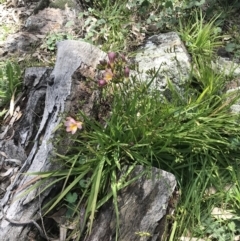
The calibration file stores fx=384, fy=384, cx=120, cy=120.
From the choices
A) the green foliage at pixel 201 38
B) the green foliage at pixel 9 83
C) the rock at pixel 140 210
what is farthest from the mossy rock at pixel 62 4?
the rock at pixel 140 210

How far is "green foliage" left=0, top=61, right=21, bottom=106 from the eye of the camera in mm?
3332

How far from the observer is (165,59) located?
129 inches

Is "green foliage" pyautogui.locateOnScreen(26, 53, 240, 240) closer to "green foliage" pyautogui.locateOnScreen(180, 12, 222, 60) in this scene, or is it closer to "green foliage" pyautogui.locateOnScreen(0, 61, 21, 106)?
"green foliage" pyautogui.locateOnScreen(180, 12, 222, 60)

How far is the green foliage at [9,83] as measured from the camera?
10.9 feet

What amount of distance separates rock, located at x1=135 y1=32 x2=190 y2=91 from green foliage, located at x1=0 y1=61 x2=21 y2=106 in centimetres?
107

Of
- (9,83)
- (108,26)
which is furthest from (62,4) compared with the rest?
(9,83)

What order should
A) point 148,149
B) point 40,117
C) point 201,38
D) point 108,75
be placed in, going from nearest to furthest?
point 108,75
point 148,149
point 40,117
point 201,38

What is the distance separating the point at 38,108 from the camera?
3082mm

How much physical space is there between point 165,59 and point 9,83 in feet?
4.50

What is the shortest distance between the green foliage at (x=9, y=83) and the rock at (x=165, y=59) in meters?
1.07

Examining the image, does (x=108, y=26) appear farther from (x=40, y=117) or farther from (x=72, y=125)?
(x=72, y=125)

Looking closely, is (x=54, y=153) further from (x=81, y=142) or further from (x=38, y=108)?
(x=38, y=108)

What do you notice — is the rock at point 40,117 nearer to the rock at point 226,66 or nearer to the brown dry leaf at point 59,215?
the brown dry leaf at point 59,215

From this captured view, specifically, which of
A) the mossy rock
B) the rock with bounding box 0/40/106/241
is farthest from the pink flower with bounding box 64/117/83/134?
the mossy rock
